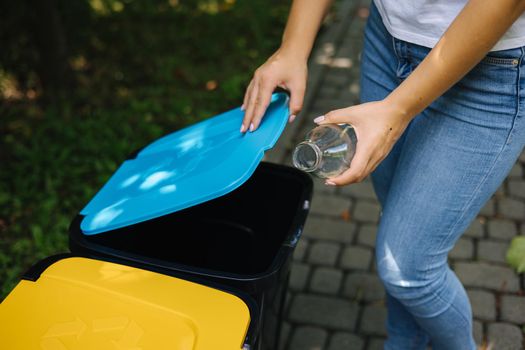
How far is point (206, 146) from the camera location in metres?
1.82

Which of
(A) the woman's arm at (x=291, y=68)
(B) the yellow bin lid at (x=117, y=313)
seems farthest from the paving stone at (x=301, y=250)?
(B) the yellow bin lid at (x=117, y=313)

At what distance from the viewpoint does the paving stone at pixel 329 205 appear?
344cm

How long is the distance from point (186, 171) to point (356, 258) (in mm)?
1587

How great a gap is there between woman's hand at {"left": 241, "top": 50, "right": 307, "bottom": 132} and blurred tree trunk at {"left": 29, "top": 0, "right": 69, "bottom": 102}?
2.81 metres

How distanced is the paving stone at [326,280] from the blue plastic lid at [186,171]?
128cm

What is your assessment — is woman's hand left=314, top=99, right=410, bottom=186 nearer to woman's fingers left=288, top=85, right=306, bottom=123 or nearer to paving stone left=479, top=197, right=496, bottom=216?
woman's fingers left=288, top=85, right=306, bottom=123

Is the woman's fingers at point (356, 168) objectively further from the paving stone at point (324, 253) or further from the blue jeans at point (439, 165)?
the paving stone at point (324, 253)

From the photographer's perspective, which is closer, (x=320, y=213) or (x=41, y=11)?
(x=320, y=213)

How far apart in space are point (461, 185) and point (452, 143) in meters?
0.11

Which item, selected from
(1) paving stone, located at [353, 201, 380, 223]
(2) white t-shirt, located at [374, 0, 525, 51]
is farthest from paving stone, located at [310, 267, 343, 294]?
(2) white t-shirt, located at [374, 0, 525, 51]

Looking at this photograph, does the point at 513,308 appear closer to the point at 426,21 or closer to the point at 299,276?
the point at 299,276

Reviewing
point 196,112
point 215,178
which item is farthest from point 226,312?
point 196,112

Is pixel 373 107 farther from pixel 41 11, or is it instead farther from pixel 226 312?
pixel 41 11

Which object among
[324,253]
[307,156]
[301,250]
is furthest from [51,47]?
[307,156]
